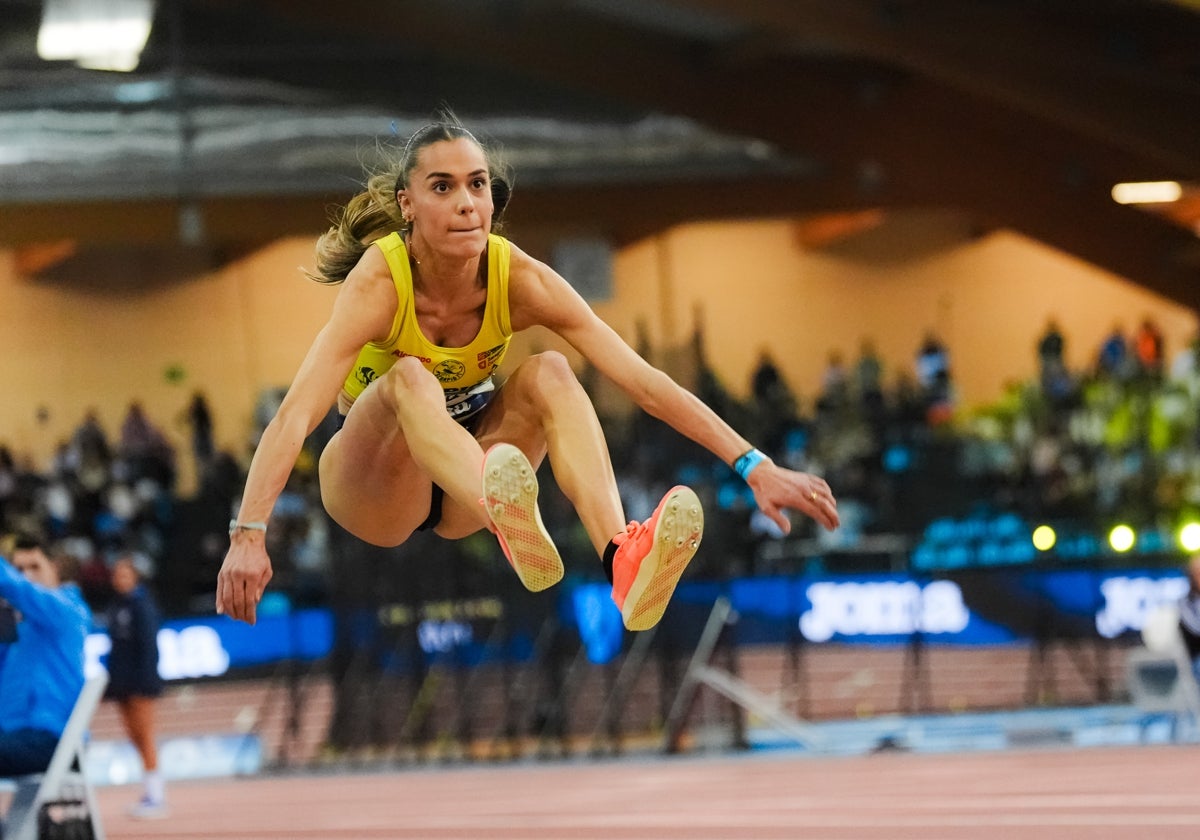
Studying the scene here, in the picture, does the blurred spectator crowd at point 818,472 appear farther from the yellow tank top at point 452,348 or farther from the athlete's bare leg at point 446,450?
the yellow tank top at point 452,348

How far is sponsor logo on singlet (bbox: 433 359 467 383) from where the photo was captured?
4.31 m

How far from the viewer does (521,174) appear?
18.8 m

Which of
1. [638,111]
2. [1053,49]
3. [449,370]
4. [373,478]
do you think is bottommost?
[373,478]

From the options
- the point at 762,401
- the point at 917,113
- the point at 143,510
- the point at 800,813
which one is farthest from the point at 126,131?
the point at 800,813

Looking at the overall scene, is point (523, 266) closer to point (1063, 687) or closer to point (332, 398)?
point (332, 398)

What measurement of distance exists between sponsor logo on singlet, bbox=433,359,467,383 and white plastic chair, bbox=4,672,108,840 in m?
2.25

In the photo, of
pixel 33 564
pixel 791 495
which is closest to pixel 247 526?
pixel 791 495

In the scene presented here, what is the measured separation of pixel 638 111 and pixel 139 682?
38.5 ft

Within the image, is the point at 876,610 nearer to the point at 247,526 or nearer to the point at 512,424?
the point at 512,424

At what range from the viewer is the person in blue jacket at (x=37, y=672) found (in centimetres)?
582

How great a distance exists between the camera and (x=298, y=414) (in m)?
3.80

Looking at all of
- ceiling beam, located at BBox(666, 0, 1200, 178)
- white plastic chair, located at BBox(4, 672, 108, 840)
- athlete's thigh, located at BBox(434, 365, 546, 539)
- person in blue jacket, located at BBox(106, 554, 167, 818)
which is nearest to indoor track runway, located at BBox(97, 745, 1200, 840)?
person in blue jacket, located at BBox(106, 554, 167, 818)

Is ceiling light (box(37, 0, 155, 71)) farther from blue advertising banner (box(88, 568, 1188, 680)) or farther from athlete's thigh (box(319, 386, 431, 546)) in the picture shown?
athlete's thigh (box(319, 386, 431, 546))

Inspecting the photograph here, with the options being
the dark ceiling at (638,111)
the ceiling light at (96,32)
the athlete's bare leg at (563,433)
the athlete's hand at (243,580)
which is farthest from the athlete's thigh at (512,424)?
the ceiling light at (96,32)
